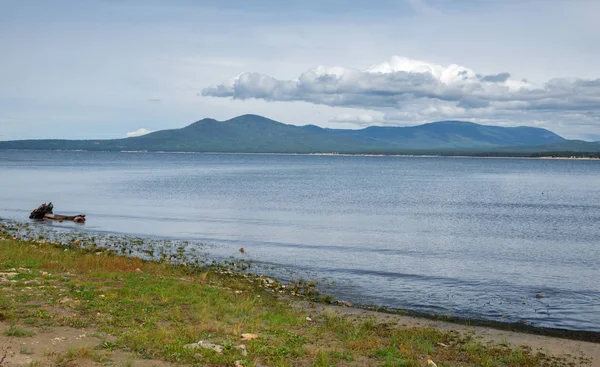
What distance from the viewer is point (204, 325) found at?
1819cm

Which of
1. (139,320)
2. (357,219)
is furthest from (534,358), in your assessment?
(357,219)

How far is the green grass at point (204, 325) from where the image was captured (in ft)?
51.5

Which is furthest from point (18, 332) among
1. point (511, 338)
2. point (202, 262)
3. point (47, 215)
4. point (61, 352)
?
point (47, 215)

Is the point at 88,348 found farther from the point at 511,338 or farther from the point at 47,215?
the point at 47,215

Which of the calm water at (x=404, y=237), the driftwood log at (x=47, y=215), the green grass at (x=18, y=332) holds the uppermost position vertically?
the green grass at (x=18, y=332)

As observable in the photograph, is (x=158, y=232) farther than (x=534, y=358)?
Yes

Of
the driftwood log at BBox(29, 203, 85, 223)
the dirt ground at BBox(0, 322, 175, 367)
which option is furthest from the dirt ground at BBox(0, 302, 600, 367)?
the driftwood log at BBox(29, 203, 85, 223)

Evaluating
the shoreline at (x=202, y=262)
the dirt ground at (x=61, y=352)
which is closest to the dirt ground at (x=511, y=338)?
the shoreline at (x=202, y=262)

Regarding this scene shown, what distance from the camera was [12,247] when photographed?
31422 millimetres

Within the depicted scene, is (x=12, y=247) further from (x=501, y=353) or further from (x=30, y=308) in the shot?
(x=501, y=353)

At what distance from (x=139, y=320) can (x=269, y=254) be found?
21.1m

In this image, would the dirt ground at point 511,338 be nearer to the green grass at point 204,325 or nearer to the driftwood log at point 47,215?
the green grass at point 204,325

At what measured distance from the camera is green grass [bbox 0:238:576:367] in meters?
15.7

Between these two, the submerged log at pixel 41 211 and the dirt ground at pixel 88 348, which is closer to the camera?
the dirt ground at pixel 88 348
